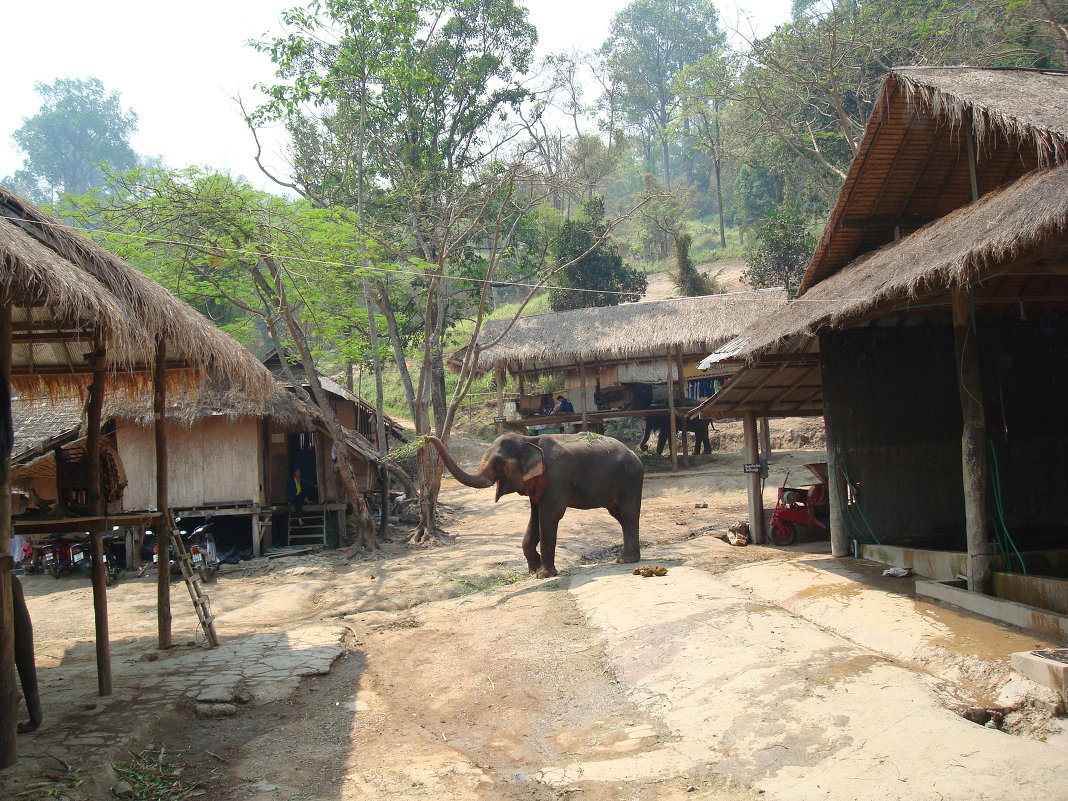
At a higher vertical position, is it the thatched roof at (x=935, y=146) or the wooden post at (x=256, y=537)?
the thatched roof at (x=935, y=146)

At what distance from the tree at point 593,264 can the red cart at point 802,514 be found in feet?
48.9

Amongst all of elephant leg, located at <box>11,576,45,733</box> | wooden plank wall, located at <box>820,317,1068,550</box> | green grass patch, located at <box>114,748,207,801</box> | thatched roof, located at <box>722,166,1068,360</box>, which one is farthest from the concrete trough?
elephant leg, located at <box>11,576,45,733</box>

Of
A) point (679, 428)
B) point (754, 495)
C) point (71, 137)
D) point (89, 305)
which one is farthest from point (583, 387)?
point (71, 137)

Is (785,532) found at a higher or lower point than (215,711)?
higher

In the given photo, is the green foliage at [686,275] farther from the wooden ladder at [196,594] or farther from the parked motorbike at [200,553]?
the wooden ladder at [196,594]

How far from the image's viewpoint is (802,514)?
37.2 feet

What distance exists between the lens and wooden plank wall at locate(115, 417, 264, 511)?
15.1 m

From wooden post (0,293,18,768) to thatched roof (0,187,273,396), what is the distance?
305 millimetres

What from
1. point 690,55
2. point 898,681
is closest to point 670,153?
point 690,55

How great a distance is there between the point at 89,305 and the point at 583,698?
465 cm

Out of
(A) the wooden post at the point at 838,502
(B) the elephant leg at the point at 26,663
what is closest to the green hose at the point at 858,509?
(A) the wooden post at the point at 838,502

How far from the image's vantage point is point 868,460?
9344mm

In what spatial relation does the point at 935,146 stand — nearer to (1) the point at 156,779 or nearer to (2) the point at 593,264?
(1) the point at 156,779

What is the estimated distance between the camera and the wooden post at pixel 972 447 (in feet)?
23.0
